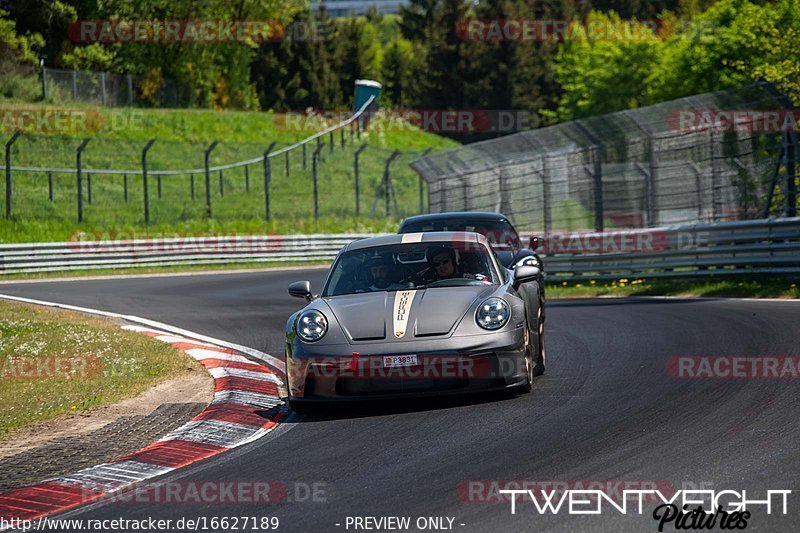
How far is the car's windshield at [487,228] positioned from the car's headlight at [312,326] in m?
3.76

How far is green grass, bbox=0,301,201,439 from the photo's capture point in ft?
30.3

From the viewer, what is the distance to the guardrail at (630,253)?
56.5 feet

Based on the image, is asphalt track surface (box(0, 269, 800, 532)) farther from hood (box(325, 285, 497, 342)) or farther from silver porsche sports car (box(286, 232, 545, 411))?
hood (box(325, 285, 497, 342))

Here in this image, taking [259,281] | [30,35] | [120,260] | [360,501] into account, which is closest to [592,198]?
[259,281]

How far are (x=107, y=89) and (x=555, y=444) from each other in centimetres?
4804

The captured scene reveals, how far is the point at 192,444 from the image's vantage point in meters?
7.43

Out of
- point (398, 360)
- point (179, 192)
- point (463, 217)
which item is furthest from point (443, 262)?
point (179, 192)

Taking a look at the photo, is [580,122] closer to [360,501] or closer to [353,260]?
[353,260]

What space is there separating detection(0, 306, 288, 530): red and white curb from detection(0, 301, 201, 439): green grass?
0.67 meters

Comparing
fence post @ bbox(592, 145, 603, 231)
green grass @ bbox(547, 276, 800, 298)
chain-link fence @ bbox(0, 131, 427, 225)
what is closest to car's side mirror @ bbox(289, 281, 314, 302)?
green grass @ bbox(547, 276, 800, 298)

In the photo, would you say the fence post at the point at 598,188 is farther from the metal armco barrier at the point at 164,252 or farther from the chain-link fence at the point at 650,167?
the metal armco barrier at the point at 164,252

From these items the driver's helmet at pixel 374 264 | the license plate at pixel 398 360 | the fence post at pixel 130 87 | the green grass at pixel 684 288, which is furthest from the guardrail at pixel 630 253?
the fence post at pixel 130 87

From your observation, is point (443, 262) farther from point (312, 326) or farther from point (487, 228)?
point (487, 228)

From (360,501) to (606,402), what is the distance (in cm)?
296
